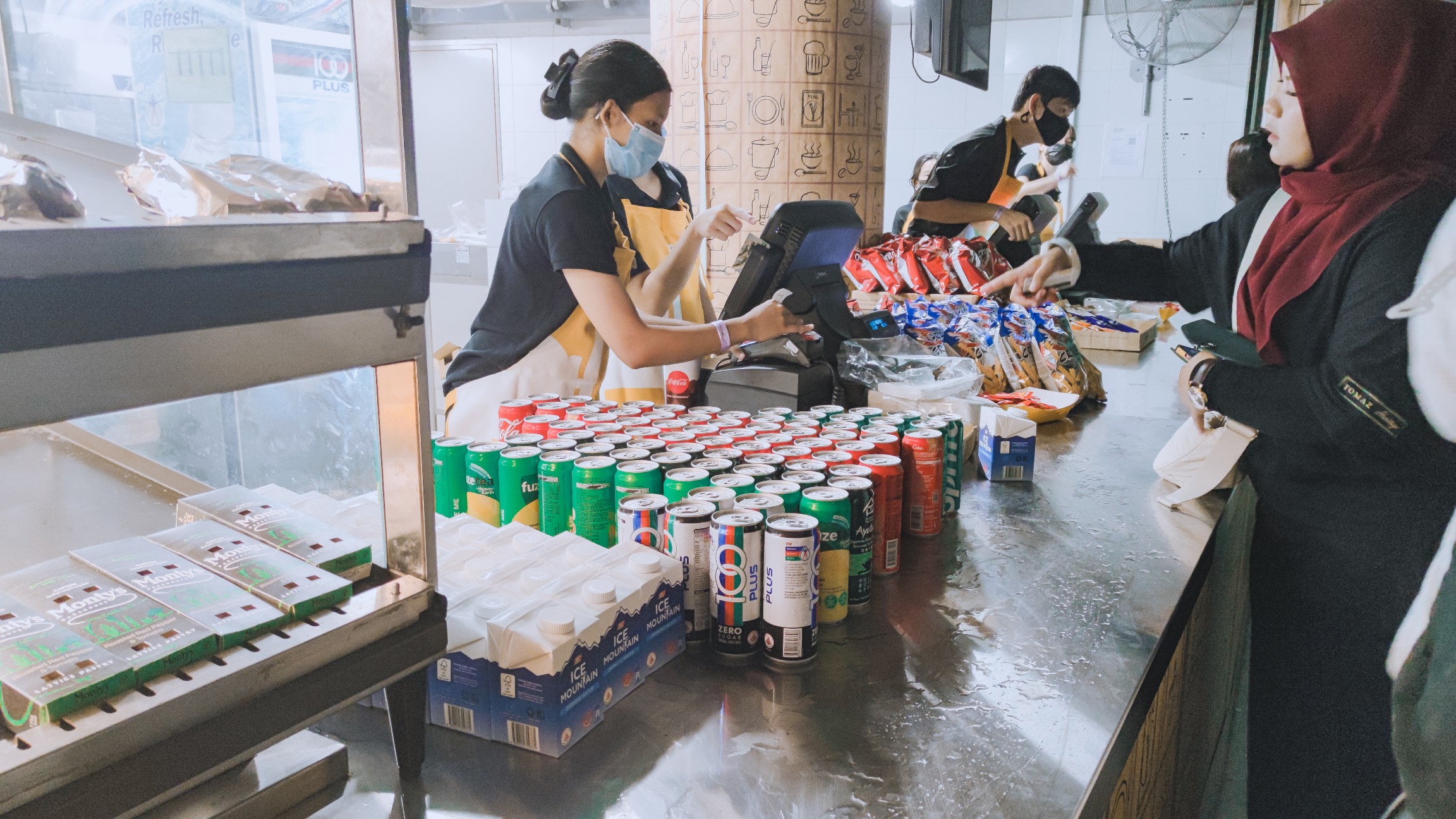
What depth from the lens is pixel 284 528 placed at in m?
0.98

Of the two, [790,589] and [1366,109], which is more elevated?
[1366,109]

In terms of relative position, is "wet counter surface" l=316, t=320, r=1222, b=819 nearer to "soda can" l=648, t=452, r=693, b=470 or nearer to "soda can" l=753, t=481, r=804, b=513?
"soda can" l=753, t=481, r=804, b=513

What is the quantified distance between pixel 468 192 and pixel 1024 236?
19.0 ft

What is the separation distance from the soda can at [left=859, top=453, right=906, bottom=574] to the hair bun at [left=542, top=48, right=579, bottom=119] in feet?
5.06

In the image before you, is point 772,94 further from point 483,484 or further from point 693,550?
point 693,550

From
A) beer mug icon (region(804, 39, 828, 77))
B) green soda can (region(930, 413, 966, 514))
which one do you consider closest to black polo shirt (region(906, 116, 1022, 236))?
beer mug icon (region(804, 39, 828, 77))

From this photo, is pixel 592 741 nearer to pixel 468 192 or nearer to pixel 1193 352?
pixel 1193 352

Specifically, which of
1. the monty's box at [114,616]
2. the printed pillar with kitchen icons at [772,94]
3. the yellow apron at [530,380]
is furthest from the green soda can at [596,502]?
the printed pillar with kitchen icons at [772,94]

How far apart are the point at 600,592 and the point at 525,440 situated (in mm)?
532

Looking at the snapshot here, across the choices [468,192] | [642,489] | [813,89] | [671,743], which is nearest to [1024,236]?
[813,89]

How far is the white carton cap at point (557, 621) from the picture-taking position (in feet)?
3.09

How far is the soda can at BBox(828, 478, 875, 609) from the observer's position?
1269 mm

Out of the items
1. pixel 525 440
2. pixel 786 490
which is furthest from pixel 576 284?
pixel 786 490

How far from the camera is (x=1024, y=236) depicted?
3.97 meters
